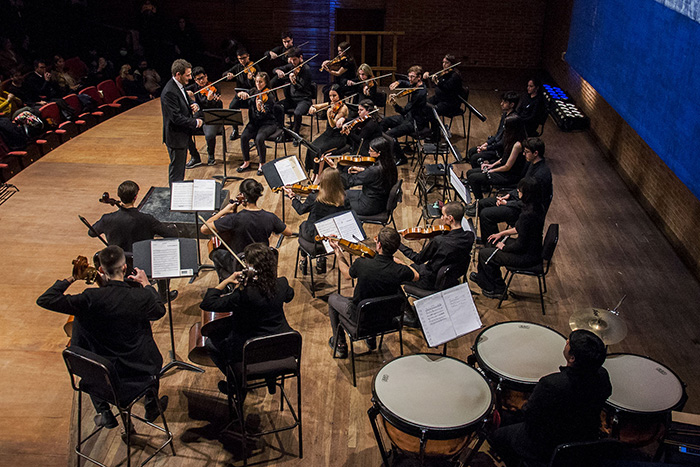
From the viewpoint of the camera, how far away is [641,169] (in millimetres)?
7910

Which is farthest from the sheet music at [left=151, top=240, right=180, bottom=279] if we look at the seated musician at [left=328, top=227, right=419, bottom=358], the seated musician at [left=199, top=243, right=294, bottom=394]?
the seated musician at [left=328, top=227, right=419, bottom=358]

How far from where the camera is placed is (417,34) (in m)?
13.8

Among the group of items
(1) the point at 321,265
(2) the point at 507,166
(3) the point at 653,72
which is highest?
(3) the point at 653,72

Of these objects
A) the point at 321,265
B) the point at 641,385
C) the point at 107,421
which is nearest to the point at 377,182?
the point at 321,265

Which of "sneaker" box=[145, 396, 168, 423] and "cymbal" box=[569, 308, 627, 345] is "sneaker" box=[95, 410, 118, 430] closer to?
"sneaker" box=[145, 396, 168, 423]

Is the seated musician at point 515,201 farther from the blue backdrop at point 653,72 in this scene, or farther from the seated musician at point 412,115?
the seated musician at point 412,115

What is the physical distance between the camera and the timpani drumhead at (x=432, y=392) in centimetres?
347

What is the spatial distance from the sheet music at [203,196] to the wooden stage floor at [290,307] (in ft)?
3.17

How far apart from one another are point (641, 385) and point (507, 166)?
3680 millimetres

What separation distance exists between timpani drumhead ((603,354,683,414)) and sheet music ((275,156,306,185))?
3.53 metres

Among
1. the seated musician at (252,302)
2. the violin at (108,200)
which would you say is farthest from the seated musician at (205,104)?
the seated musician at (252,302)

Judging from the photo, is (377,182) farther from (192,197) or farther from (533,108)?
(533,108)

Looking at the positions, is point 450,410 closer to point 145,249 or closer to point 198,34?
point 145,249

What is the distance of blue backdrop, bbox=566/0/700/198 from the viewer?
555 cm
